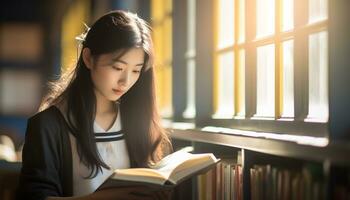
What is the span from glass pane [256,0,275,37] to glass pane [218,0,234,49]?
1.08 feet

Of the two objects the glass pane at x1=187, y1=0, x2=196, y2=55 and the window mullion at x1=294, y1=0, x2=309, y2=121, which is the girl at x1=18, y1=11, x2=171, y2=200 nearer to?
the window mullion at x1=294, y1=0, x2=309, y2=121

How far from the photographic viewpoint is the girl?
214 centimetres

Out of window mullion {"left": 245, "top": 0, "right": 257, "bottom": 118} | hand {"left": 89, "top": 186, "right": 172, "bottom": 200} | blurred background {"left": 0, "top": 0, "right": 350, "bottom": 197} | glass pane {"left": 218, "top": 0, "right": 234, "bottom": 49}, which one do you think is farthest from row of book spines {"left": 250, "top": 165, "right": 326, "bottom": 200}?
glass pane {"left": 218, "top": 0, "right": 234, "bottom": 49}

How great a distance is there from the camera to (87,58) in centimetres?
228

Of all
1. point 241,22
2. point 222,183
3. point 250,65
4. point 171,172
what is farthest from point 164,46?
point 171,172

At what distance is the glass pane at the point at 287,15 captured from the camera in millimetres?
2209

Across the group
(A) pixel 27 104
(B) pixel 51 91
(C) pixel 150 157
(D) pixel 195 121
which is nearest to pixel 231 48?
(D) pixel 195 121

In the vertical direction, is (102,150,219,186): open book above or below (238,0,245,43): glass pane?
below

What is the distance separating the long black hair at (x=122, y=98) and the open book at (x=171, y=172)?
1.30ft

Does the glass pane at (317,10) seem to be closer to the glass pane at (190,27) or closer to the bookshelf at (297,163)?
the bookshelf at (297,163)

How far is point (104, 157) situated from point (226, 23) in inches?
41.7

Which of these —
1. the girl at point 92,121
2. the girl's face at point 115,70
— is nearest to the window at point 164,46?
the girl at point 92,121

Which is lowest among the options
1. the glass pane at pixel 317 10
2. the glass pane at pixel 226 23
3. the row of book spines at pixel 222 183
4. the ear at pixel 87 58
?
the row of book spines at pixel 222 183

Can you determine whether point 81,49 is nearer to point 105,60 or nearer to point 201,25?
point 105,60
